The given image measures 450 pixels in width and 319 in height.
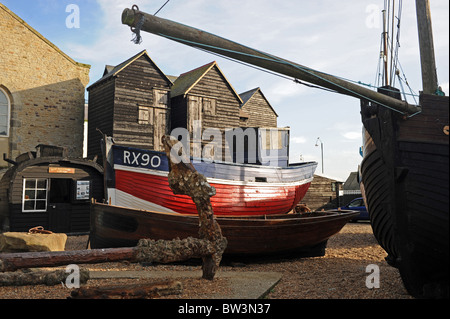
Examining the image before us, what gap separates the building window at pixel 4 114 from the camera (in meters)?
19.2

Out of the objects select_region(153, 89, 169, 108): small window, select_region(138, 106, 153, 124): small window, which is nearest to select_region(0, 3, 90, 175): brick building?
select_region(138, 106, 153, 124): small window

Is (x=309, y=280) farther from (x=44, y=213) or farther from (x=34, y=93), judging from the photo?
(x=34, y=93)

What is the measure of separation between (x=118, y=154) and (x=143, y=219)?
294 centimetres

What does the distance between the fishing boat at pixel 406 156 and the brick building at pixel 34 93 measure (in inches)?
708

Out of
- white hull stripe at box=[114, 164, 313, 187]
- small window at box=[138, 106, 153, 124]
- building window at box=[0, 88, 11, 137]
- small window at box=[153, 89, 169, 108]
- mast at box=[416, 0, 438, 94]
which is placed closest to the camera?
white hull stripe at box=[114, 164, 313, 187]

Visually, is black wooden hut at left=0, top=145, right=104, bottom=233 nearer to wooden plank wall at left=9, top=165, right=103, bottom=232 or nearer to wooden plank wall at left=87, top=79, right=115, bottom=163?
wooden plank wall at left=9, top=165, right=103, bottom=232

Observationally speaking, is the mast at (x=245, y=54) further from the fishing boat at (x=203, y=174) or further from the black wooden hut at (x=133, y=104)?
the black wooden hut at (x=133, y=104)

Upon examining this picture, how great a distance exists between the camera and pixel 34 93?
19984mm

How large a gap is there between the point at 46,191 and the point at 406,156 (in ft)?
44.7

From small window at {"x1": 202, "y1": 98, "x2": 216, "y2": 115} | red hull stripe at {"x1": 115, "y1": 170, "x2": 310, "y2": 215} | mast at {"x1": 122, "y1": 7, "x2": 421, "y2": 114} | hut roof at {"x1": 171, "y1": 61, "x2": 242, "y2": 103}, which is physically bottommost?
red hull stripe at {"x1": 115, "y1": 170, "x2": 310, "y2": 215}

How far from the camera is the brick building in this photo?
1923 cm

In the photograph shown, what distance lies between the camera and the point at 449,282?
4.20 m

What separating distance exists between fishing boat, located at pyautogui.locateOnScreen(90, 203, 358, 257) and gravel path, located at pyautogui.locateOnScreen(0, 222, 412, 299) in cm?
40

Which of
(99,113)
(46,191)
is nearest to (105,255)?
(46,191)
